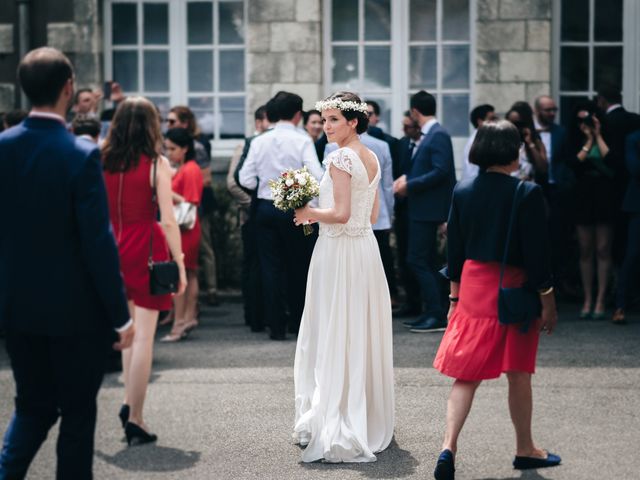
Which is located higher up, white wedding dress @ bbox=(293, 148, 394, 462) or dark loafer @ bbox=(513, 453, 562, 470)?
white wedding dress @ bbox=(293, 148, 394, 462)

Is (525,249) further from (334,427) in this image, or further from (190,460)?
(190,460)

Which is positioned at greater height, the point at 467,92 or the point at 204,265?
the point at 467,92

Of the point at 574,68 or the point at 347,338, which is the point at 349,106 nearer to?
the point at 347,338

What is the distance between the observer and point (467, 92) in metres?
13.7

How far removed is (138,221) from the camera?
7.06 meters

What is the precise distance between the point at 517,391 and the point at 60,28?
30.8 ft

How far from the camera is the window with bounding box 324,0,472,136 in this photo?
1377cm

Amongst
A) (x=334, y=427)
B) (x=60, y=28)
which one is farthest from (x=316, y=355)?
Answer: (x=60, y=28)

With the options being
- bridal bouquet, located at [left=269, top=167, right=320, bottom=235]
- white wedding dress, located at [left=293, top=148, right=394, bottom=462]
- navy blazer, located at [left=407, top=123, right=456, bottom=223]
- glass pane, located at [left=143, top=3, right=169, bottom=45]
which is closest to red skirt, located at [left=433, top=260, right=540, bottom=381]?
white wedding dress, located at [left=293, top=148, right=394, bottom=462]

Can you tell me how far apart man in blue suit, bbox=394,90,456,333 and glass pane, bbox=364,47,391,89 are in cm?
326

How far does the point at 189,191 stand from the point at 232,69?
4074 millimetres

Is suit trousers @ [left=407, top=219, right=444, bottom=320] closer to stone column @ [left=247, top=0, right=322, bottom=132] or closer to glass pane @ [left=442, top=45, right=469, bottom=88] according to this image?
stone column @ [left=247, top=0, right=322, bottom=132]

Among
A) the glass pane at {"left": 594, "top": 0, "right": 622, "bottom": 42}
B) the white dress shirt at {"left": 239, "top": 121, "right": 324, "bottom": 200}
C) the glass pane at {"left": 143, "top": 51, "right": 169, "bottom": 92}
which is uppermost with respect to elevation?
the glass pane at {"left": 594, "top": 0, "right": 622, "bottom": 42}

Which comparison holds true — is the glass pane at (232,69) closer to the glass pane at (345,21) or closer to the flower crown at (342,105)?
the glass pane at (345,21)
